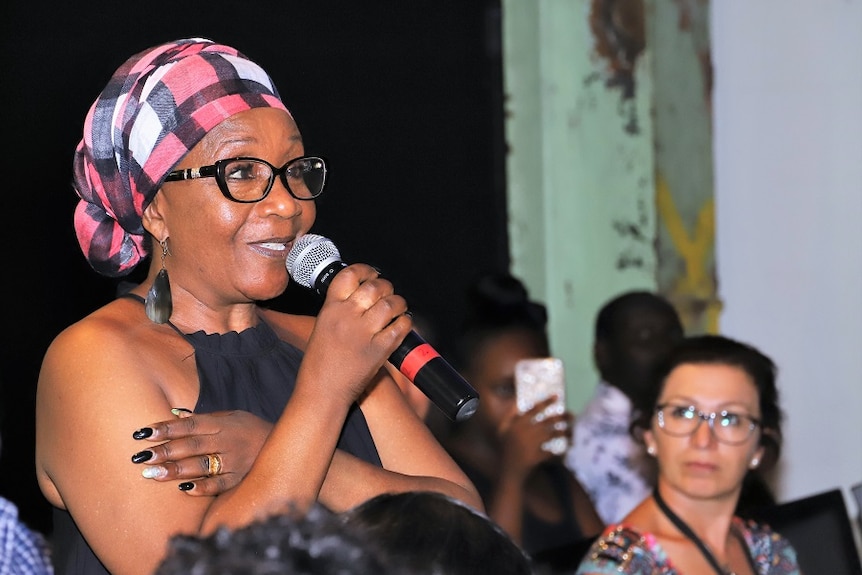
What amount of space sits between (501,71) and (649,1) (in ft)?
2.37

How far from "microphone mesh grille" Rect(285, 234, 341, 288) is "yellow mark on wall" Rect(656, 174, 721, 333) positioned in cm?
352

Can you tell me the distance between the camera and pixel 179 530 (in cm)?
148

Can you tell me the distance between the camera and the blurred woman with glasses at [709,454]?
2916 mm

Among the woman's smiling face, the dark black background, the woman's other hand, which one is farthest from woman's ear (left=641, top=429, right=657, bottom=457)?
the woman's other hand

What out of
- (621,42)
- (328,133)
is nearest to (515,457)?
(328,133)

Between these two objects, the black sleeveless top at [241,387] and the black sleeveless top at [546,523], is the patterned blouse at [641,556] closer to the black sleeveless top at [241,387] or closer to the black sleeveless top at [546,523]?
the black sleeveless top at [546,523]

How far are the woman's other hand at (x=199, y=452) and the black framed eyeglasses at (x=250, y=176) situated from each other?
0.31 m

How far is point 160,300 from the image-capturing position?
170 centimetres

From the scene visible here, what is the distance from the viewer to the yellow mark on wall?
505 cm

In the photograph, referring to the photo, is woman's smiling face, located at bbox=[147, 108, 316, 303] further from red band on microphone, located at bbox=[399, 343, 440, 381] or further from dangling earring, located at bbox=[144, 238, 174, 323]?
red band on microphone, located at bbox=[399, 343, 440, 381]

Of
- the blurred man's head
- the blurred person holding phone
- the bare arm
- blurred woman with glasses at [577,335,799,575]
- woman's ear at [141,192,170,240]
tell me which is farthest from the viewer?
the blurred man's head

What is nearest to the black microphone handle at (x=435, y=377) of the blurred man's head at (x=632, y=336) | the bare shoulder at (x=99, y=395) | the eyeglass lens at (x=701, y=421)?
the bare shoulder at (x=99, y=395)

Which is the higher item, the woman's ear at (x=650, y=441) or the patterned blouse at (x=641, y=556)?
the woman's ear at (x=650, y=441)

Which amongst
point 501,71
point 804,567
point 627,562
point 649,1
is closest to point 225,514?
point 627,562
